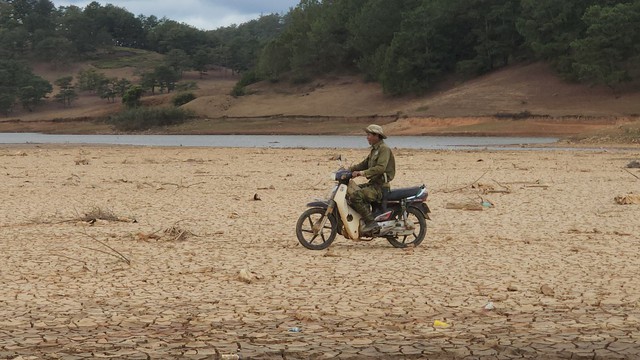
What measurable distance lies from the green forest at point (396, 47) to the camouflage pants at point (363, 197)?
56.5 m

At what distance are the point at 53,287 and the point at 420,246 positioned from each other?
5109 millimetres

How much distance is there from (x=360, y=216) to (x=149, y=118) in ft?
253

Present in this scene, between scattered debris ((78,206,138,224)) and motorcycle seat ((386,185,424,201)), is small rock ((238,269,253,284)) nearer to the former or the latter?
motorcycle seat ((386,185,424,201))

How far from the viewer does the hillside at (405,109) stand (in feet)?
204

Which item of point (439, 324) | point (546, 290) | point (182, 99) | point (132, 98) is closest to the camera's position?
point (439, 324)

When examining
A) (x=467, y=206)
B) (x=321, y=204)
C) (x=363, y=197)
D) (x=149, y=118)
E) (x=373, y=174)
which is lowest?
(x=149, y=118)

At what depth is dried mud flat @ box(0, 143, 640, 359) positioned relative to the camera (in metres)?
6.32

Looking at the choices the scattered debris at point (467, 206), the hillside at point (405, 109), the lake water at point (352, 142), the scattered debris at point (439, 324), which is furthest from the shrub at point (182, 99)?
the scattered debris at point (439, 324)

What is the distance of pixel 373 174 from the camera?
412 inches

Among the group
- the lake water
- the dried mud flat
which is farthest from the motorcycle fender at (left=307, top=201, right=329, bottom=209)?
the lake water

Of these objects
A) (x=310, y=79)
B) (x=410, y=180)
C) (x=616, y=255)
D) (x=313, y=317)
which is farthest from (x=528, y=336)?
(x=310, y=79)

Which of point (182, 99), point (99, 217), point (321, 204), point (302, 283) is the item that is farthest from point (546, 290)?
point (182, 99)

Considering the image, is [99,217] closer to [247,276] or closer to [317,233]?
[317,233]

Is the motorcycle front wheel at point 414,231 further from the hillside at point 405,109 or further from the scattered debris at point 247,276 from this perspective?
the hillside at point 405,109
